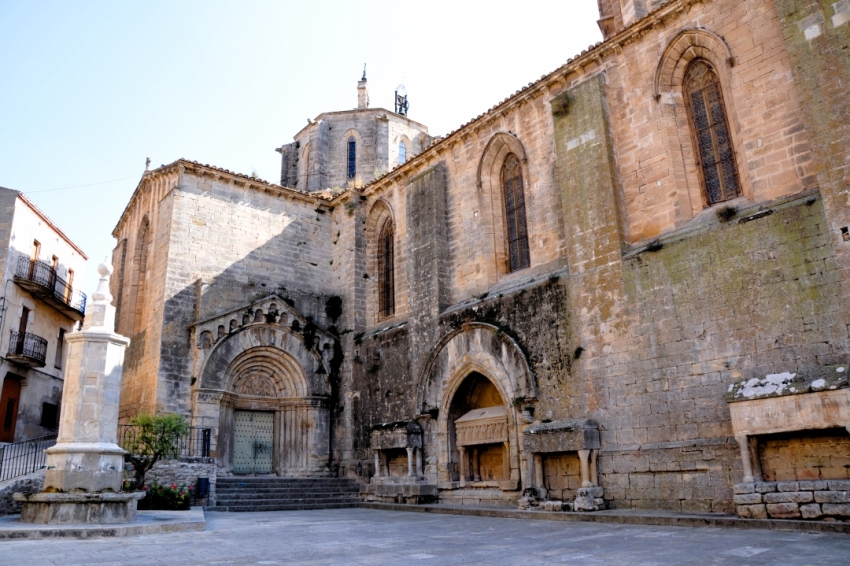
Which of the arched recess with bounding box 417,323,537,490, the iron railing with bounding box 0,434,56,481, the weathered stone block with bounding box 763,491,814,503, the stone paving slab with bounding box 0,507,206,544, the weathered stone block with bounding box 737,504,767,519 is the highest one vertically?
the arched recess with bounding box 417,323,537,490

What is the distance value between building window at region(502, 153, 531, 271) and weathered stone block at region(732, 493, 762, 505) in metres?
6.56

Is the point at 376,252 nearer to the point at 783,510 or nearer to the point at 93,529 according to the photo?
the point at 93,529

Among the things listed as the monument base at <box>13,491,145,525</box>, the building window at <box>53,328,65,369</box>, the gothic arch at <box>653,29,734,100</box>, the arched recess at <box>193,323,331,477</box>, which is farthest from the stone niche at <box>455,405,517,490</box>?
the building window at <box>53,328,65,369</box>

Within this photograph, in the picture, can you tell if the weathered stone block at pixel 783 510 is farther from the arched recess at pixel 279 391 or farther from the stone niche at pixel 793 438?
the arched recess at pixel 279 391

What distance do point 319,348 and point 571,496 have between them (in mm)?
8368

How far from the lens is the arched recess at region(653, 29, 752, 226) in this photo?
10.9 m

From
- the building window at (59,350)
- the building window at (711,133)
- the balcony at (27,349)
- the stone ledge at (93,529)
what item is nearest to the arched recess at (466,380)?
the building window at (711,133)

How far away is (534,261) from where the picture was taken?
1336 cm

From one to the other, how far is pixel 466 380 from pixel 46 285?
45.7ft

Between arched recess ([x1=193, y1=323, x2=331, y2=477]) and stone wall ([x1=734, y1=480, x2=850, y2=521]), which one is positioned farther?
arched recess ([x1=193, y1=323, x2=331, y2=477])

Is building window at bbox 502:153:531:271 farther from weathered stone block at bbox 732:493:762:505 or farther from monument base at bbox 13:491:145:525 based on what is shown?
monument base at bbox 13:491:145:525

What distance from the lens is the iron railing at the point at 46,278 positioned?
756 inches

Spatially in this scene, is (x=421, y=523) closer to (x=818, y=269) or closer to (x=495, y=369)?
(x=495, y=369)

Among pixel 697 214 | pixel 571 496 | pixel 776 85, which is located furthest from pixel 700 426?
pixel 776 85
